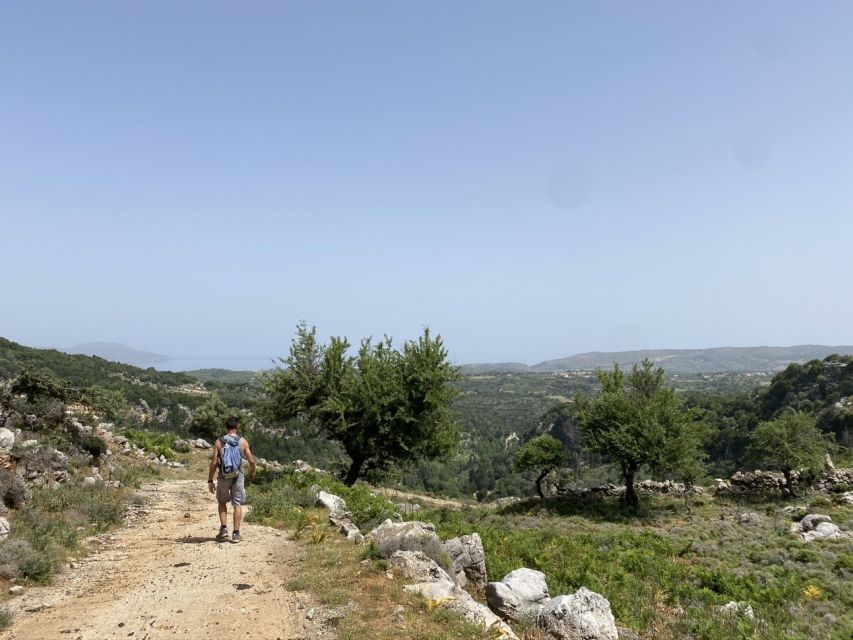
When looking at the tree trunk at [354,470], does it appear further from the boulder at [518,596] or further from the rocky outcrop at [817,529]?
the rocky outcrop at [817,529]

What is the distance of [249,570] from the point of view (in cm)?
928

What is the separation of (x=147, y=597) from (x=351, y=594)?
3.45 metres

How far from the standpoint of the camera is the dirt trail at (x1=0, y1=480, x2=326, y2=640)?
680cm

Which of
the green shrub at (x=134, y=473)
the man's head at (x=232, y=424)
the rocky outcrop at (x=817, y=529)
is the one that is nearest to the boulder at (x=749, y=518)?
the rocky outcrop at (x=817, y=529)

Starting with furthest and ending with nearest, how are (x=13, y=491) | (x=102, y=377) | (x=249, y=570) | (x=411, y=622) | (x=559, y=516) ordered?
(x=102, y=377), (x=559, y=516), (x=13, y=491), (x=249, y=570), (x=411, y=622)

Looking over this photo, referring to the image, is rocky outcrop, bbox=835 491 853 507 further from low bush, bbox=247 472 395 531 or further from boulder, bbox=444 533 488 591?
boulder, bbox=444 533 488 591

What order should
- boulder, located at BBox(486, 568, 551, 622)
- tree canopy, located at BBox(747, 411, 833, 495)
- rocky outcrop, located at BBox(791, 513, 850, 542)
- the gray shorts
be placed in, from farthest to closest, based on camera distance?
tree canopy, located at BBox(747, 411, 833, 495) → rocky outcrop, located at BBox(791, 513, 850, 542) → the gray shorts → boulder, located at BBox(486, 568, 551, 622)

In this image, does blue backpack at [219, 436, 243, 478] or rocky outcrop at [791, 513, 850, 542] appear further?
rocky outcrop at [791, 513, 850, 542]

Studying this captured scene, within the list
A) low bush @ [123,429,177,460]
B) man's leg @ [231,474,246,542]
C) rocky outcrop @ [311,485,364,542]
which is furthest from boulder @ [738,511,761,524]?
low bush @ [123,429,177,460]

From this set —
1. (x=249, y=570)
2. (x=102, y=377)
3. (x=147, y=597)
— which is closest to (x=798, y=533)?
(x=249, y=570)

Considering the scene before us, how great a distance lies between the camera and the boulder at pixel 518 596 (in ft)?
28.6

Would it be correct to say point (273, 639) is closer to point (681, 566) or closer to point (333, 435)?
point (681, 566)

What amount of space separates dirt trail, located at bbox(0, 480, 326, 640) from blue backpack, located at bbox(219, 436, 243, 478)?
1.66 m

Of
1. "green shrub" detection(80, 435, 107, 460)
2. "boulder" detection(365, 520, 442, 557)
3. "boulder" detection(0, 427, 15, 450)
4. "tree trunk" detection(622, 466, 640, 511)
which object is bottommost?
"tree trunk" detection(622, 466, 640, 511)
